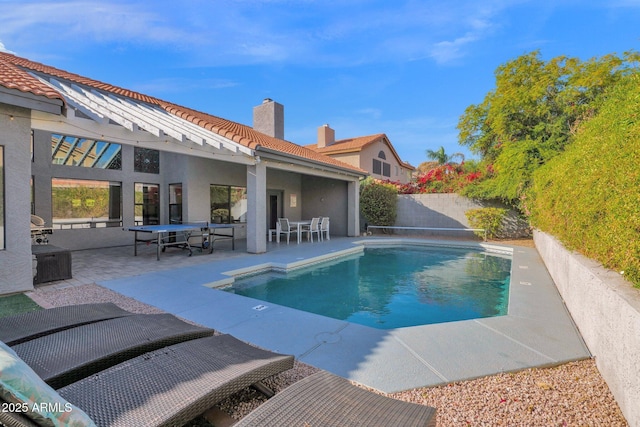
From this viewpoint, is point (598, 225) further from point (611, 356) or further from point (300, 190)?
point (300, 190)

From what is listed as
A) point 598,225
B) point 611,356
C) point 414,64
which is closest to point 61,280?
point 611,356

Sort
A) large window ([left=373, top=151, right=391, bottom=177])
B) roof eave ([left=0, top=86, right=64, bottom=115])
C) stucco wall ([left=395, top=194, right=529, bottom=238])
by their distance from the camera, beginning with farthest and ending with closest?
1. large window ([left=373, top=151, right=391, bottom=177])
2. stucco wall ([left=395, top=194, right=529, bottom=238])
3. roof eave ([left=0, top=86, right=64, bottom=115])

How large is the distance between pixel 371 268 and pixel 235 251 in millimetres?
4928

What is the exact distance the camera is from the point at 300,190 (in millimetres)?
18281

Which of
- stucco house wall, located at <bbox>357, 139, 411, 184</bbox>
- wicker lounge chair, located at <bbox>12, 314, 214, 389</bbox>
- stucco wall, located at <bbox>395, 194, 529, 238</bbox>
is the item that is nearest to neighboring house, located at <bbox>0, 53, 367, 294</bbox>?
stucco wall, located at <bbox>395, 194, 529, 238</bbox>

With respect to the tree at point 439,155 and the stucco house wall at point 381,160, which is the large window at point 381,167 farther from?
the tree at point 439,155

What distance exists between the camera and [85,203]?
38.9 feet

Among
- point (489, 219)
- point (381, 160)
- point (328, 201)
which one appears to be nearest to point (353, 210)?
point (328, 201)

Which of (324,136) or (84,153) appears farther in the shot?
(324,136)

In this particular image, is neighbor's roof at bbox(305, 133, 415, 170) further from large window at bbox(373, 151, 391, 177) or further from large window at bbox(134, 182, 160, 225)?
large window at bbox(134, 182, 160, 225)

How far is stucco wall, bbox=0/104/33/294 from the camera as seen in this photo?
222 inches

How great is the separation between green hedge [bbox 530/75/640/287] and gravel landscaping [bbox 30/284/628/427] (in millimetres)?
1070

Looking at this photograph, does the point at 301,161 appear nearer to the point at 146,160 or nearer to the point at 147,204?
the point at 146,160

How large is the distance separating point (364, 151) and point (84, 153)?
1934cm
